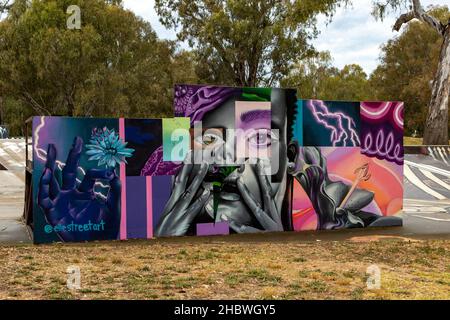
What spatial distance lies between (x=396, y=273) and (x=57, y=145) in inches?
212

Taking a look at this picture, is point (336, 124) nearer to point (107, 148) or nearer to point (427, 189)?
point (107, 148)

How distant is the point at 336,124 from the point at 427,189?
5.57 meters

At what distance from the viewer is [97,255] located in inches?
292

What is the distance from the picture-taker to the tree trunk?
82.3ft

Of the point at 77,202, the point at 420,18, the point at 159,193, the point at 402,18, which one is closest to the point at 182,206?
the point at 159,193

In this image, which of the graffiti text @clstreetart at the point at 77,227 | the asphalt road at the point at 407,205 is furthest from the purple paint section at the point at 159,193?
the graffiti text @clstreetart at the point at 77,227

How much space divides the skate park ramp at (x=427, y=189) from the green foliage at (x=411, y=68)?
32.5 metres

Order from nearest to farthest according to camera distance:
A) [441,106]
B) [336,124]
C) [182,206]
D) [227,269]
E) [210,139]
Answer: [227,269] → [182,206] → [210,139] → [336,124] → [441,106]

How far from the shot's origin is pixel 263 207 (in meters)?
9.77

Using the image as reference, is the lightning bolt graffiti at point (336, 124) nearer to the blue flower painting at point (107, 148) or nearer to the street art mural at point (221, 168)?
the street art mural at point (221, 168)

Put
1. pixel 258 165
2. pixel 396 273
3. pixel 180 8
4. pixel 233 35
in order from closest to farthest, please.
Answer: pixel 396 273, pixel 258 165, pixel 233 35, pixel 180 8

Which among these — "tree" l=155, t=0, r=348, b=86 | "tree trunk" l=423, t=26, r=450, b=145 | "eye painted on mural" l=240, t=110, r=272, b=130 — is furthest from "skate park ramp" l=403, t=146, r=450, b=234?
"tree" l=155, t=0, r=348, b=86
